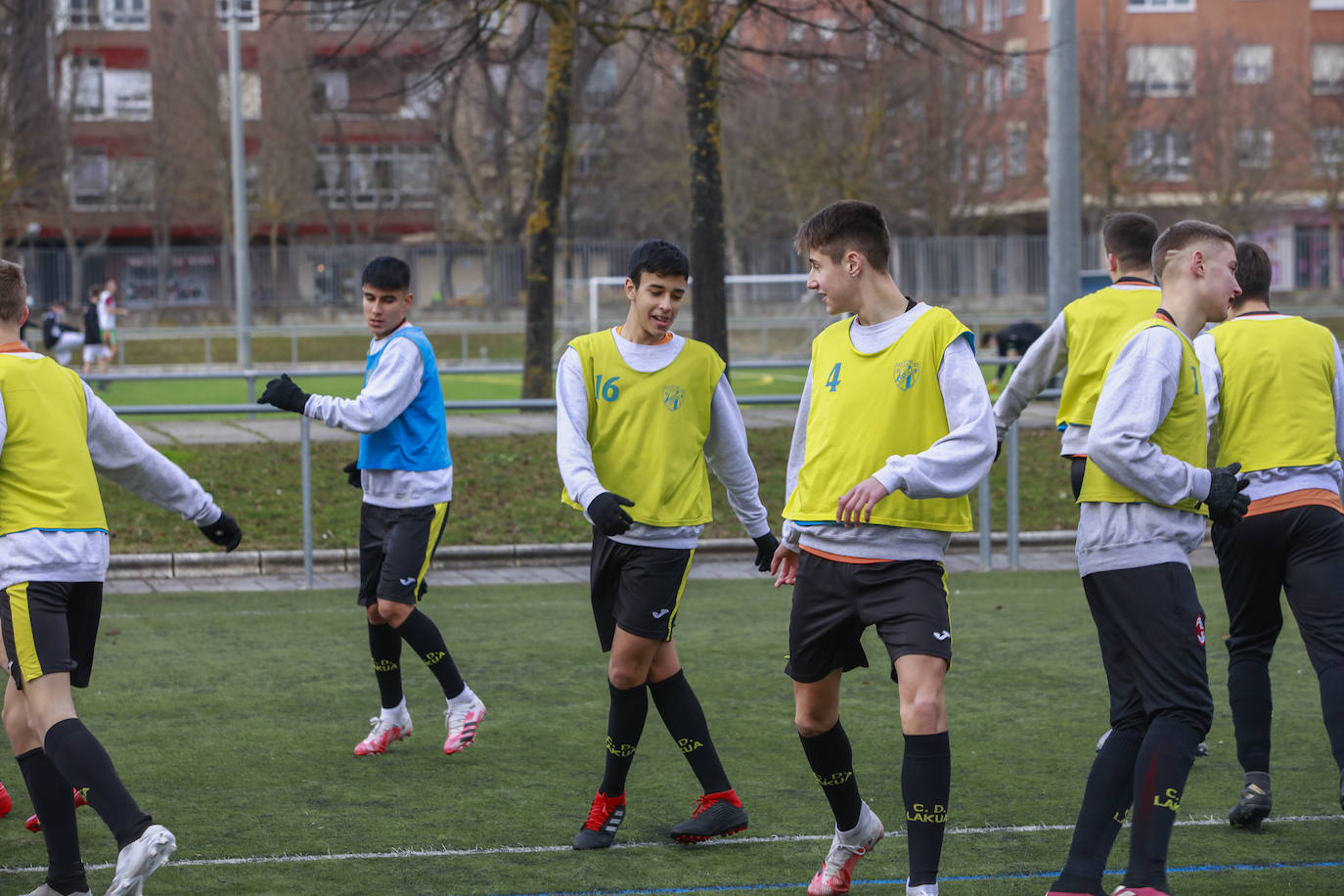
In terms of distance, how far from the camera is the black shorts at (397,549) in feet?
21.3

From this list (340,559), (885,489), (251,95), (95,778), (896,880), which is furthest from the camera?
(251,95)

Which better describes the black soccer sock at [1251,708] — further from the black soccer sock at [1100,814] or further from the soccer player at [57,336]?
the soccer player at [57,336]

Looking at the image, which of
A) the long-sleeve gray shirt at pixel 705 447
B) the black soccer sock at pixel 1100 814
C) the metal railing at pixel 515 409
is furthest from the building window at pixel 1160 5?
the black soccer sock at pixel 1100 814

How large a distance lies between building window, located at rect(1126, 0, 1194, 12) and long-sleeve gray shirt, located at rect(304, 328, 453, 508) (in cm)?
5011

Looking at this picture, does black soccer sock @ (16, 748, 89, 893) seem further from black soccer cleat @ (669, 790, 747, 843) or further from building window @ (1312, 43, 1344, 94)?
building window @ (1312, 43, 1344, 94)

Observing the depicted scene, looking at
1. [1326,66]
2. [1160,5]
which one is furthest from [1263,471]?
[1326,66]

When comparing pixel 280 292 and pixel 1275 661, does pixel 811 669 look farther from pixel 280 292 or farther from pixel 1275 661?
pixel 280 292

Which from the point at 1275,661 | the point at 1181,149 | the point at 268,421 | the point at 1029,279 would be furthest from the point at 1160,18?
the point at 1275,661

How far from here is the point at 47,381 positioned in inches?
183

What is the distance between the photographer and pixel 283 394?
596 centimetres

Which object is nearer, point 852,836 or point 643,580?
point 852,836

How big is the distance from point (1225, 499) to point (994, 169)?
46196 millimetres

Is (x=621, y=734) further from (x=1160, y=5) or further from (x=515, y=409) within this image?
(x=1160, y=5)

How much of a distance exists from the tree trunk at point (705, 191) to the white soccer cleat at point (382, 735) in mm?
9351
